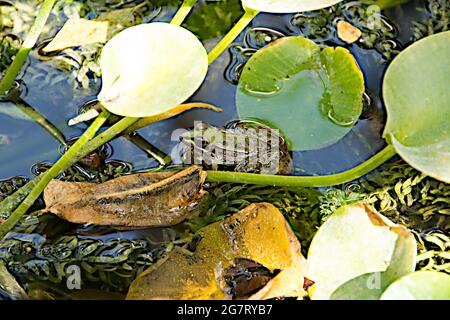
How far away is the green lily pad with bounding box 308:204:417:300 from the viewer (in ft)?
2.94

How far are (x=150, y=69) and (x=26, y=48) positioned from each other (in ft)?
0.96

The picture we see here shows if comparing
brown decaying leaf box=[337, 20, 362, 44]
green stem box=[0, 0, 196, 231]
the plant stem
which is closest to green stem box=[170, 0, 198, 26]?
green stem box=[0, 0, 196, 231]

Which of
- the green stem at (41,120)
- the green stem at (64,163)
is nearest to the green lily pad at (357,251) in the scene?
the green stem at (64,163)

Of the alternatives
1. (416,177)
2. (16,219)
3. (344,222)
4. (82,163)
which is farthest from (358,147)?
(16,219)

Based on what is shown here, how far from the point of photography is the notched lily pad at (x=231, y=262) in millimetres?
945

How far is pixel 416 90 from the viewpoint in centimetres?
96

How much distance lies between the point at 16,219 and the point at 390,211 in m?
0.62

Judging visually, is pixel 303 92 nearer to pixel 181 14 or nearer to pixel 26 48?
pixel 181 14

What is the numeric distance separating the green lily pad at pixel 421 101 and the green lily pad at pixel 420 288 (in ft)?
0.55

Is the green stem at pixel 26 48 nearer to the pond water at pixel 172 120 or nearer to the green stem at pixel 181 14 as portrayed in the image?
the pond water at pixel 172 120

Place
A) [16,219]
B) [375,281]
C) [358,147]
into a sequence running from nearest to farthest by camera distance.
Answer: [375,281]
[16,219]
[358,147]

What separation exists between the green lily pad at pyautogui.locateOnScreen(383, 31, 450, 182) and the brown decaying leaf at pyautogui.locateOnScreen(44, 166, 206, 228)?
0.33 meters

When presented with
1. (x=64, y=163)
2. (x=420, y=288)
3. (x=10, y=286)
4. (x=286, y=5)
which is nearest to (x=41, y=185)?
(x=64, y=163)
